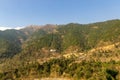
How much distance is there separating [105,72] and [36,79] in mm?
48134

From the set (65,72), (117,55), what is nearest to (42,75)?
(65,72)

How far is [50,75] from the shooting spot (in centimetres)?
13325

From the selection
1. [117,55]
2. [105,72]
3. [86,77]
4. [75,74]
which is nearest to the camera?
[105,72]

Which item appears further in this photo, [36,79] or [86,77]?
[36,79]

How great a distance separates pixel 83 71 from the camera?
107938 mm

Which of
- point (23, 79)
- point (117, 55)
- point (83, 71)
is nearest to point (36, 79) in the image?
point (23, 79)

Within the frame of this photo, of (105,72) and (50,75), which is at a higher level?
(105,72)

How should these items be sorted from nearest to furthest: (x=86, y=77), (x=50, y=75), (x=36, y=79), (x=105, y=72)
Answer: (x=105, y=72) → (x=86, y=77) → (x=36, y=79) → (x=50, y=75)

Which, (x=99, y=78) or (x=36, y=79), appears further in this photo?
(x=36, y=79)

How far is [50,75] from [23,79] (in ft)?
55.3

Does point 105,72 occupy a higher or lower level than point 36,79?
higher

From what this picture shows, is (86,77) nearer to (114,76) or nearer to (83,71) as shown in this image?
(83,71)

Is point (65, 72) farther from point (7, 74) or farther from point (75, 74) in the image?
point (7, 74)

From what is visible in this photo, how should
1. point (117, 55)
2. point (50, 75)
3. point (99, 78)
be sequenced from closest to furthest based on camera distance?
point (99, 78) < point (50, 75) < point (117, 55)
